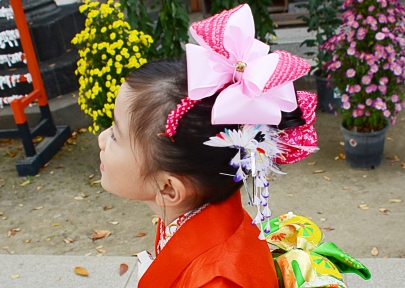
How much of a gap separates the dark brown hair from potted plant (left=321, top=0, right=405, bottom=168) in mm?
2458

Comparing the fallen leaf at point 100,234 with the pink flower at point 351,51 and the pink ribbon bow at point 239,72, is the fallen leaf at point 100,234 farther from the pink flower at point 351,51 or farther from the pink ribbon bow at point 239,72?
the pink ribbon bow at point 239,72

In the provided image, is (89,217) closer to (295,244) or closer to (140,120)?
(295,244)

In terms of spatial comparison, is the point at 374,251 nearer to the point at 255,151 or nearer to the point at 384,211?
the point at 384,211

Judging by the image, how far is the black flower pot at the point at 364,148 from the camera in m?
3.64

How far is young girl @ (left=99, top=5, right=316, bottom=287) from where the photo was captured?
1.17 meters

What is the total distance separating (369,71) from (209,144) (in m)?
2.58

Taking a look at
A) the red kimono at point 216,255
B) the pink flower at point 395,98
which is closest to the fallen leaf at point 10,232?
the red kimono at point 216,255

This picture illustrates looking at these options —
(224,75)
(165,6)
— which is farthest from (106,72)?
(224,75)

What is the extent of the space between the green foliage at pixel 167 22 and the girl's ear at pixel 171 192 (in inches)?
120

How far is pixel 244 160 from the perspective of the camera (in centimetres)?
122

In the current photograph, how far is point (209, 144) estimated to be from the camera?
3.93 feet

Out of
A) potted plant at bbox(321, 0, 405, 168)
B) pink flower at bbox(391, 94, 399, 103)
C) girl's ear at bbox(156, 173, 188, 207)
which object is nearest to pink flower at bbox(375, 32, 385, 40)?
potted plant at bbox(321, 0, 405, 168)

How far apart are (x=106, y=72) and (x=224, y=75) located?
2.56 meters

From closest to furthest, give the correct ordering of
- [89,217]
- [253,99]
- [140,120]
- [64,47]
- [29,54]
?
[253,99] < [140,120] < [89,217] < [29,54] < [64,47]
